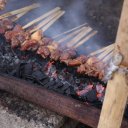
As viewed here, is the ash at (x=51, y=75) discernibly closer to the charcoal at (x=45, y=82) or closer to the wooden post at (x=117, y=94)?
the charcoal at (x=45, y=82)

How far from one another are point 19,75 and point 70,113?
888 mm

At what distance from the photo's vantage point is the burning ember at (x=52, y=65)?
150 inches

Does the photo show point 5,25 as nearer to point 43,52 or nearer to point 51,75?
point 43,52

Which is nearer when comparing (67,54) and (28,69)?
(28,69)

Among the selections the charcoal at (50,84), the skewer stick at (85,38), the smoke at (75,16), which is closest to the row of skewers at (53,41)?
the skewer stick at (85,38)

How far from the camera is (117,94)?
2627 mm

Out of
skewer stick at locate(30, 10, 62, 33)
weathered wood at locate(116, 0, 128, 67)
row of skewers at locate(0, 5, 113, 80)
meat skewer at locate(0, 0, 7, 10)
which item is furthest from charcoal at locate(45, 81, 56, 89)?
meat skewer at locate(0, 0, 7, 10)

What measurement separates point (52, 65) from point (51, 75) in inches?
7.3

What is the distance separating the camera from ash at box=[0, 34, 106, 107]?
12.2 feet

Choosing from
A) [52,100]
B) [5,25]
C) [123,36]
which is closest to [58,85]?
[52,100]

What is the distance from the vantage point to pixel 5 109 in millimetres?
3777

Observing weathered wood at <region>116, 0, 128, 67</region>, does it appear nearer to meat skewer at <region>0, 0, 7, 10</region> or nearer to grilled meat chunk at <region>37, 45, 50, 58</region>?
grilled meat chunk at <region>37, 45, 50, 58</region>

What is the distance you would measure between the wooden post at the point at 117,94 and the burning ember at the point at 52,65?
0.87 meters

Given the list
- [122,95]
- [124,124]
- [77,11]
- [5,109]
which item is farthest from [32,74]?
[77,11]
